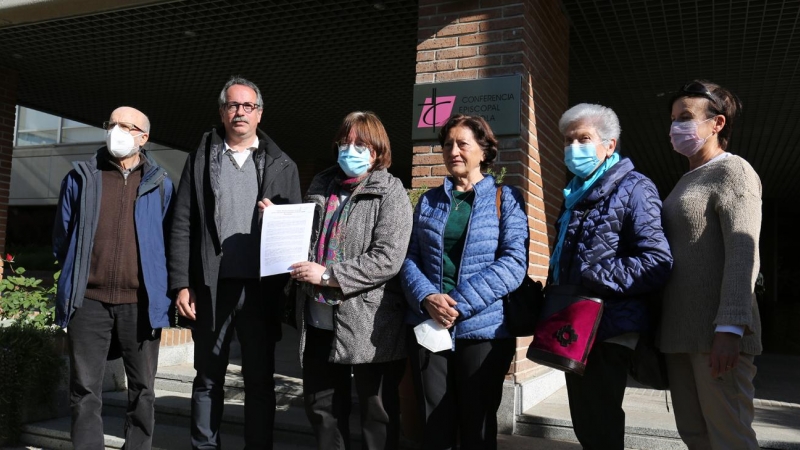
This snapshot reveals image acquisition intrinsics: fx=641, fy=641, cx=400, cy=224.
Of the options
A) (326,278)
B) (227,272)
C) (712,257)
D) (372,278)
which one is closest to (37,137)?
(227,272)

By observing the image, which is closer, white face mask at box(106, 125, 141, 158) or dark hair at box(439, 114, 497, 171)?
dark hair at box(439, 114, 497, 171)

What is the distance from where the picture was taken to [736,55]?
6.91 m

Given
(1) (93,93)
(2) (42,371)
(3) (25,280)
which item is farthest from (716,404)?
(1) (93,93)

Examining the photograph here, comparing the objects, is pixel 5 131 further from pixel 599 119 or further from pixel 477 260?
pixel 599 119

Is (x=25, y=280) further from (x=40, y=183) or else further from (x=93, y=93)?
(x=40, y=183)

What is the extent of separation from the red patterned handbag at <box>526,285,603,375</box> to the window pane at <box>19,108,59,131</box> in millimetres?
19555

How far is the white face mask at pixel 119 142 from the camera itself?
363 centimetres

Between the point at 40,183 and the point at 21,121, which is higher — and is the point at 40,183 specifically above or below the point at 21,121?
below

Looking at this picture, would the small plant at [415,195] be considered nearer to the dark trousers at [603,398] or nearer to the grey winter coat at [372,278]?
the grey winter coat at [372,278]

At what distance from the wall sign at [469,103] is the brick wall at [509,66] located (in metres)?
0.07

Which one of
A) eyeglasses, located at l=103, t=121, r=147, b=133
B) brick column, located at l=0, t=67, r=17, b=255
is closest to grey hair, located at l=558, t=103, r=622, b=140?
eyeglasses, located at l=103, t=121, r=147, b=133

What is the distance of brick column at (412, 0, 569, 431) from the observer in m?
4.88

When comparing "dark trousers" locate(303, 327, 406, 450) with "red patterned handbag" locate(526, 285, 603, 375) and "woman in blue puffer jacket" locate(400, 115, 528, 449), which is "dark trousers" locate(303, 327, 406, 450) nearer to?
"woman in blue puffer jacket" locate(400, 115, 528, 449)

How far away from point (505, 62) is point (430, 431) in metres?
3.01
